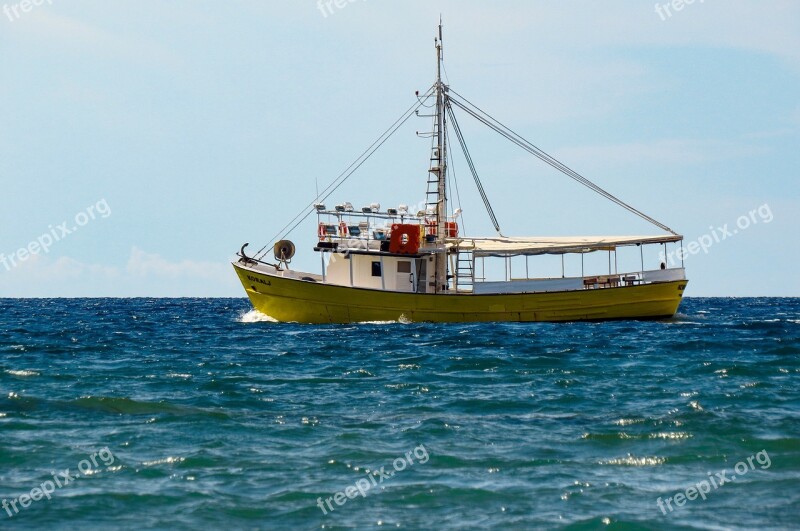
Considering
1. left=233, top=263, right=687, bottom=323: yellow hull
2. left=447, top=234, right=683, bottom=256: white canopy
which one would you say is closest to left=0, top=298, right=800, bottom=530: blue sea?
left=233, top=263, right=687, bottom=323: yellow hull

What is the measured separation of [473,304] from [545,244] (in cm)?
455

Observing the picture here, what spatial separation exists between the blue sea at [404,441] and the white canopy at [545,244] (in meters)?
14.5

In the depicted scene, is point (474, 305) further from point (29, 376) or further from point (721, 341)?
point (29, 376)

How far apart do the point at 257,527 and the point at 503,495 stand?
113 inches

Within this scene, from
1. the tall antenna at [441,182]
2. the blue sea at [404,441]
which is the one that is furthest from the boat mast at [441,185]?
the blue sea at [404,441]

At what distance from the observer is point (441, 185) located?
40.9 metres

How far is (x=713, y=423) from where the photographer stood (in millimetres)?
13969

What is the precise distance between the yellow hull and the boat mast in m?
2.34

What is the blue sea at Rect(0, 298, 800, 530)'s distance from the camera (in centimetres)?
992

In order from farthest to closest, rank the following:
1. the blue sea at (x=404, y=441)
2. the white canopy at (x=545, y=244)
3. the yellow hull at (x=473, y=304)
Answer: the white canopy at (x=545, y=244), the yellow hull at (x=473, y=304), the blue sea at (x=404, y=441)

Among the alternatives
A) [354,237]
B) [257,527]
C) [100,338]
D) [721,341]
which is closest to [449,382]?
[257,527]

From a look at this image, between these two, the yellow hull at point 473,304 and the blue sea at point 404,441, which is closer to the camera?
the blue sea at point 404,441

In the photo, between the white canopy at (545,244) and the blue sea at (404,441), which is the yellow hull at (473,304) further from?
the blue sea at (404,441)

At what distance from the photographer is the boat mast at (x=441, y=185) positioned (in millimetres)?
39375
